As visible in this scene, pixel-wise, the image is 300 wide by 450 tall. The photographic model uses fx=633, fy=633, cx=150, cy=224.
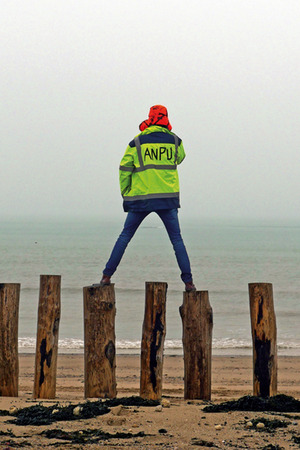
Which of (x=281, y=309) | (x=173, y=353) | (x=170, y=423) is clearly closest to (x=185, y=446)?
(x=170, y=423)

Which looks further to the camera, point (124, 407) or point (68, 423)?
point (124, 407)

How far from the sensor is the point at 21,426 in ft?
17.9

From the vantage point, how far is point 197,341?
689 centimetres

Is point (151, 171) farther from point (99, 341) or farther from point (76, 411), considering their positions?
point (76, 411)

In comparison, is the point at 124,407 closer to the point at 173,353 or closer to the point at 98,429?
the point at 98,429

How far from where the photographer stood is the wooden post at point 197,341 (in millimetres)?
6891

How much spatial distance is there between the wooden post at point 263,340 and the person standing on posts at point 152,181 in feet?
2.53

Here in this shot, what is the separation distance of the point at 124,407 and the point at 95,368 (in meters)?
0.85

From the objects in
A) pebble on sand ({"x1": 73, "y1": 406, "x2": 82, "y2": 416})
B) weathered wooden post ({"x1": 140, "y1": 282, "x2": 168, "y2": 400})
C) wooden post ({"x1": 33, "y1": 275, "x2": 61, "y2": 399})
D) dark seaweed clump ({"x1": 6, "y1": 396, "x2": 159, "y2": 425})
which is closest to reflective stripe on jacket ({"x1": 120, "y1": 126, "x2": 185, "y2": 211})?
weathered wooden post ({"x1": 140, "y1": 282, "x2": 168, "y2": 400})

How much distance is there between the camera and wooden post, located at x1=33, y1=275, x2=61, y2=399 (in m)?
7.09

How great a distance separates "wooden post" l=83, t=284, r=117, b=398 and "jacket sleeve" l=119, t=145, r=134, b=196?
130 centimetres

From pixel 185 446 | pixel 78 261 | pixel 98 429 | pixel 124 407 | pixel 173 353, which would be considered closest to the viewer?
pixel 185 446

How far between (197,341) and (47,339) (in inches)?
→ 65.9

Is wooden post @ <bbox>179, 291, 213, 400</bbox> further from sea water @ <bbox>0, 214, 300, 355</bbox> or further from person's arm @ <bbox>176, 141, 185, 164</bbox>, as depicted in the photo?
sea water @ <bbox>0, 214, 300, 355</bbox>
